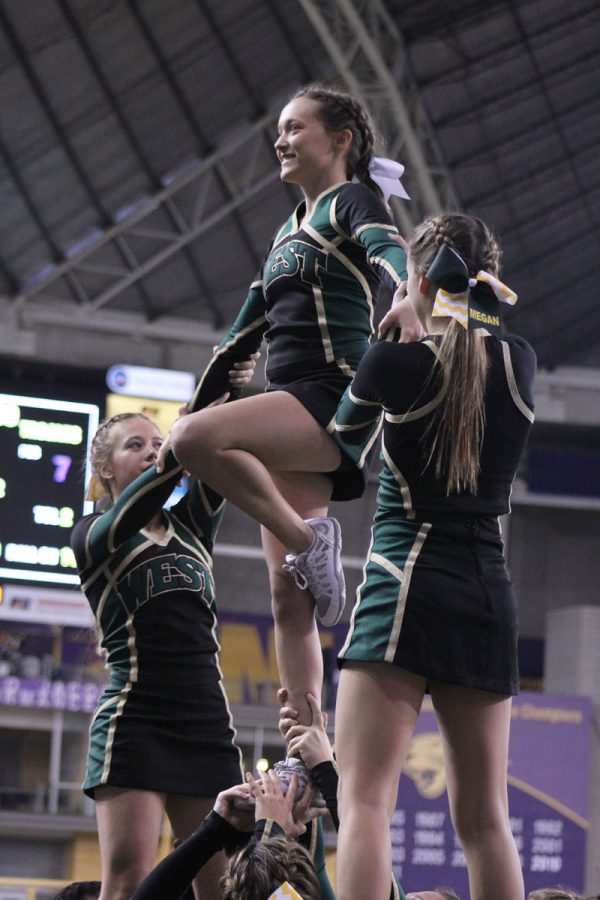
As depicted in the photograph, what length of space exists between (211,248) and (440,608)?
17.0m

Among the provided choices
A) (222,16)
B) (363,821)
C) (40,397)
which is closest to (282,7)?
(222,16)

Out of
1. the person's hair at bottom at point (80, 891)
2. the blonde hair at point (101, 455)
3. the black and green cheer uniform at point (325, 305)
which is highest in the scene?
the black and green cheer uniform at point (325, 305)

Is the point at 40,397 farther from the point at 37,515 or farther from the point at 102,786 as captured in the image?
the point at 102,786

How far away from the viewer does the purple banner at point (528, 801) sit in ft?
50.8

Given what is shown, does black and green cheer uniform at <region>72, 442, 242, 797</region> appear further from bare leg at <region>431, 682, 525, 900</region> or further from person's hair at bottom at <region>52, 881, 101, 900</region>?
bare leg at <region>431, 682, 525, 900</region>

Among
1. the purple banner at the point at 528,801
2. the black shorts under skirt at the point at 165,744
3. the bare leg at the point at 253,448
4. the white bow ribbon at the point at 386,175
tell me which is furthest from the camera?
the purple banner at the point at 528,801

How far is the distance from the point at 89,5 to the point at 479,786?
557 inches

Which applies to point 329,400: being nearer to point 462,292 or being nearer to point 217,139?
point 462,292

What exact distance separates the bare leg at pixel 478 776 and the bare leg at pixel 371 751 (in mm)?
92

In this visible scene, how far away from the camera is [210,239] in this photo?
19.6 meters

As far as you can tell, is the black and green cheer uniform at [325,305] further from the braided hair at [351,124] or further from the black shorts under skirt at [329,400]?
the braided hair at [351,124]

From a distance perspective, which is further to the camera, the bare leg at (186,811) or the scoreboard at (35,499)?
the scoreboard at (35,499)

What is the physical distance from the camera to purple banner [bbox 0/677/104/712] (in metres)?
18.5

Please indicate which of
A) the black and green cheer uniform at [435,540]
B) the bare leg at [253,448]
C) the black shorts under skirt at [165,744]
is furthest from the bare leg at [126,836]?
the black and green cheer uniform at [435,540]
